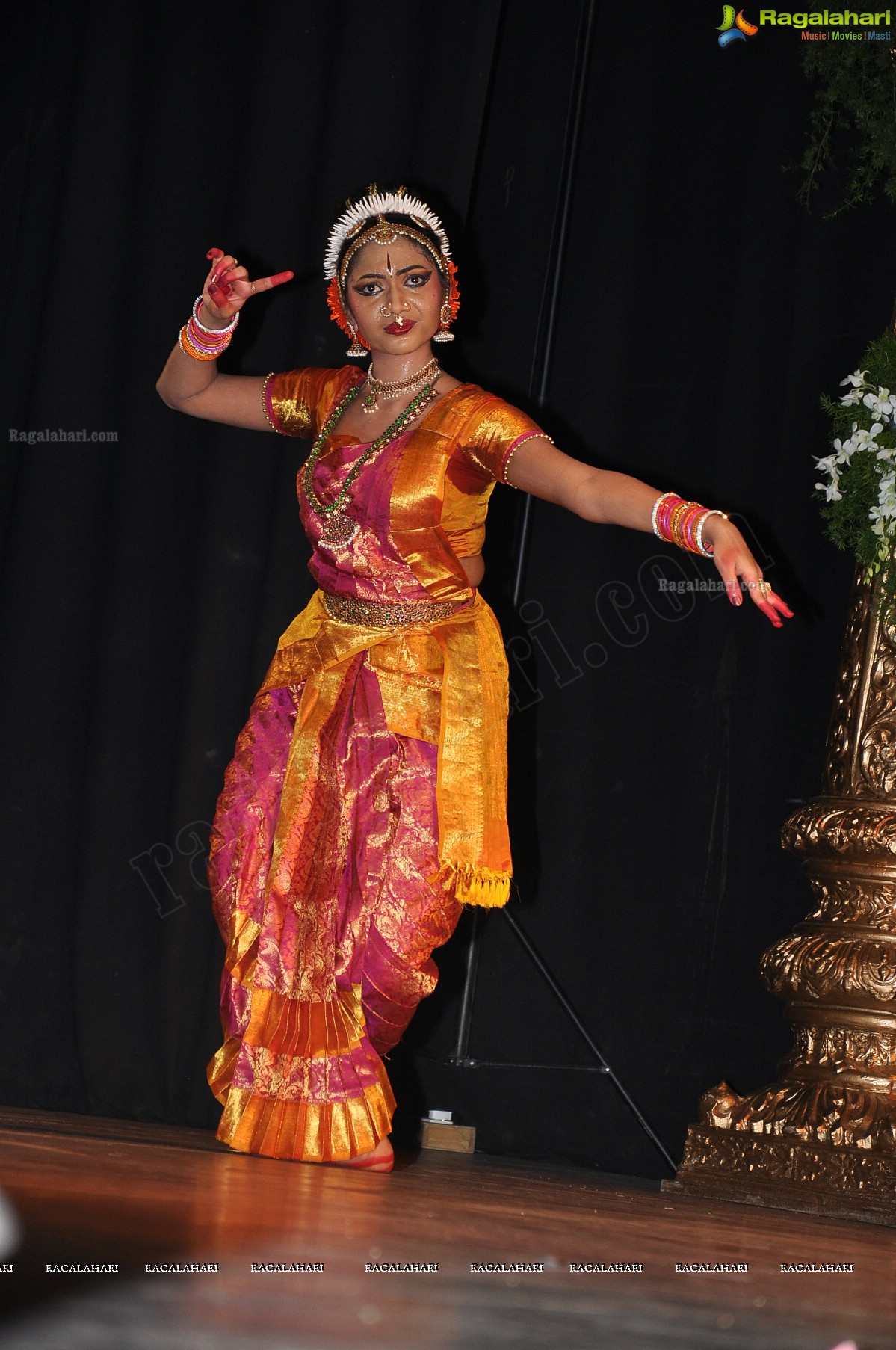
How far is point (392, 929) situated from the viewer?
7.87ft

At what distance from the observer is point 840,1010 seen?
248 centimetres

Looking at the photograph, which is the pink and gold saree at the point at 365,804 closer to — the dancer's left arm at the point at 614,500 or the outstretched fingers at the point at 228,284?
the dancer's left arm at the point at 614,500

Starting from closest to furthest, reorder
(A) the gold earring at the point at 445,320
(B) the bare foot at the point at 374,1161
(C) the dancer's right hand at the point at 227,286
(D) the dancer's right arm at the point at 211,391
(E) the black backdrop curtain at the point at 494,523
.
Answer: (B) the bare foot at the point at 374,1161 → (C) the dancer's right hand at the point at 227,286 → (A) the gold earring at the point at 445,320 → (D) the dancer's right arm at the point at 211,391 → (E) the black backdrop curtain at the point at 494,523

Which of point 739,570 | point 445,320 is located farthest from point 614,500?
point 445,320

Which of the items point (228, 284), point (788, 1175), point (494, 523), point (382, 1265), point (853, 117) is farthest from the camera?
point (494, 523)

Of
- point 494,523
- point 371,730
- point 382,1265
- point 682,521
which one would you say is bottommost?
point 382,1265

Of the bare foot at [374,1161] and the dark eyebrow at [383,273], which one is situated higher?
the dark eyebrow at [383,273]

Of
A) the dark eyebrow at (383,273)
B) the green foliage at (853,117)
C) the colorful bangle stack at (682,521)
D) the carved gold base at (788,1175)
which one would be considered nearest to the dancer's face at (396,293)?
the dark eyebrow at (383,273)

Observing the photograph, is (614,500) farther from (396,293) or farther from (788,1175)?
(788,1175)

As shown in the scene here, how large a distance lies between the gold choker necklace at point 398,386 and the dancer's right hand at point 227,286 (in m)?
0.25

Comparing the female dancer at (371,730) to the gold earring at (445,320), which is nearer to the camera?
the female dancer at (371,730)

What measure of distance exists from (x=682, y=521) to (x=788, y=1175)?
113cm

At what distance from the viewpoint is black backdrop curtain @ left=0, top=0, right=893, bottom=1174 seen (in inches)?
116

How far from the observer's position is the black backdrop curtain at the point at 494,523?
9.65 ft
